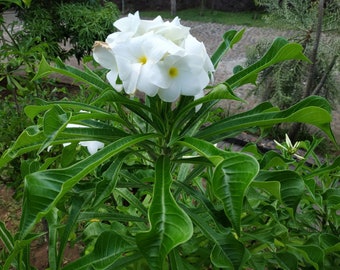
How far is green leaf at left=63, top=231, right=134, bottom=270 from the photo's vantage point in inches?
28.8

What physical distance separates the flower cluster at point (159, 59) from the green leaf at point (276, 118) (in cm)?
12

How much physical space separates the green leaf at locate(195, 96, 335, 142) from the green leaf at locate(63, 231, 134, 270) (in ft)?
0.84

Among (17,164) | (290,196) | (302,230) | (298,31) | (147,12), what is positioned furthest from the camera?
(147,12)

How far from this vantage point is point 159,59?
649 mm

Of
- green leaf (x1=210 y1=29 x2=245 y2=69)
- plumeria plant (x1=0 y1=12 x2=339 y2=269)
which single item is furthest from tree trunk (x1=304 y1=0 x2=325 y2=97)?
plumeria plant (x1=0 y1=12 x2=339 y2=269)

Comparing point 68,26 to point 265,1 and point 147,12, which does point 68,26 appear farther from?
point 147,12

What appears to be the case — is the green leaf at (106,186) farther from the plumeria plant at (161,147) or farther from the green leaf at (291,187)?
the green leaf at (291,187)

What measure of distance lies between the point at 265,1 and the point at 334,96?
971mm

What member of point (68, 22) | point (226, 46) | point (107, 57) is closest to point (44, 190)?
point (107, 57)

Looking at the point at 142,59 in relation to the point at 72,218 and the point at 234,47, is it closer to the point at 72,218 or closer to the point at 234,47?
the point at 72,218

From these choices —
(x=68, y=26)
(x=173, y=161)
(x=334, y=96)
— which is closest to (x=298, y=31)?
(x=334, y=96)

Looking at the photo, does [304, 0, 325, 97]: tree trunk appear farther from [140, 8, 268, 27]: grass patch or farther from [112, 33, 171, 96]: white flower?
[140, 8, 268, 27]: grass patch

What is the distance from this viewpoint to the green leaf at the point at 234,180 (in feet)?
1.82

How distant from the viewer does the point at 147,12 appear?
892cm
